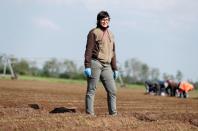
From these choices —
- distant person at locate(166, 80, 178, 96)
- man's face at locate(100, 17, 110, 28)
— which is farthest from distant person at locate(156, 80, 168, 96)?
man's face at locate(100, 17, 110, 28)

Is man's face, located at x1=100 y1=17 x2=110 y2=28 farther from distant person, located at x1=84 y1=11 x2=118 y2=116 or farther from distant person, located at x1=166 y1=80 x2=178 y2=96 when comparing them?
distant person, located at x1=166 y1=80 x2=178 y2=96

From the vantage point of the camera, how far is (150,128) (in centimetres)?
888

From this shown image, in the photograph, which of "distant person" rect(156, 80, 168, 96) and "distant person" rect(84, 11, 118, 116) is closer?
"distant person" rect(84, 11, 118, 116)

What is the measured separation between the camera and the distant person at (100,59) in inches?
391

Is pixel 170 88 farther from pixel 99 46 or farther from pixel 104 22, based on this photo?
pixel 104 22

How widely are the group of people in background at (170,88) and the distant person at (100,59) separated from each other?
18375mm

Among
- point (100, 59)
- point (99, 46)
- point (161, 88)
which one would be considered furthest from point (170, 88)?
point (99, 46)

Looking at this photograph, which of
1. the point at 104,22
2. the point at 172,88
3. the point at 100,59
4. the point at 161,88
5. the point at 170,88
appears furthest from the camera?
the point at 161,88

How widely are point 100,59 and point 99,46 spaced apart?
0.84ft

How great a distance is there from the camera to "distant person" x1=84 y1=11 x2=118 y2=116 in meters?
Answer: 9.92

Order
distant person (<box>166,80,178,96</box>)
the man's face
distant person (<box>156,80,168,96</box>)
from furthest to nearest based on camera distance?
distant person (<box>156,80,168,96</box>) → distant person (<box>166,80,178,96</box>) → the man's face

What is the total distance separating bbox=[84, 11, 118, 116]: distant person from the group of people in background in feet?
60.3

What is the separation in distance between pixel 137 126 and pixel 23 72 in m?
68.6

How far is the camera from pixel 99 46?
10023 millimetres
